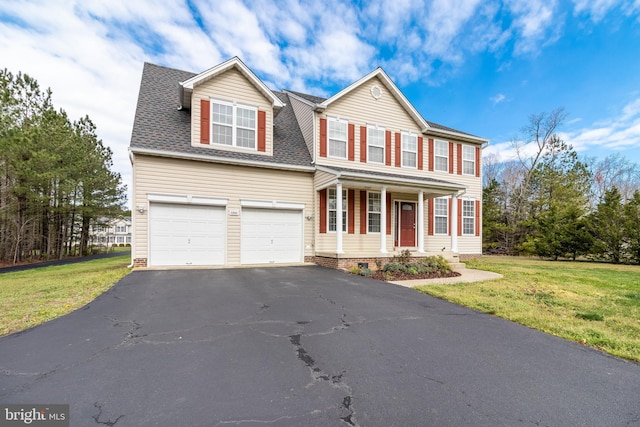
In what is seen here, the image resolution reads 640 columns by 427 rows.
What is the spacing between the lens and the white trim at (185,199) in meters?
10.0

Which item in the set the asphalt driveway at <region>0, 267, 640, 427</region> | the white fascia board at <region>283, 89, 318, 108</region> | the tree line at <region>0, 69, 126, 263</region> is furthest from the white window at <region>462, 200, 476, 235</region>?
the tree line at <region>0, 69, 126, 263</region>

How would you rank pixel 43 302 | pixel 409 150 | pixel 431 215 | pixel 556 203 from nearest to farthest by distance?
pixel 43 302 → pixel 409 150 → pixel 431 215 → pixel 556 203

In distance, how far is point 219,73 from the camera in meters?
11.4

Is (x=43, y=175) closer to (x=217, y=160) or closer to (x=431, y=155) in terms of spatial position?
(x=217, y=160)

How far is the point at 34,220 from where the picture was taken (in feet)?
71.1

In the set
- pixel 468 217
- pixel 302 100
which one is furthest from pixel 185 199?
pixel 468 217

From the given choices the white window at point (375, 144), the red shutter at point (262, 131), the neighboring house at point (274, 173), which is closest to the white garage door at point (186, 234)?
the neighboring house at point (274, 173)

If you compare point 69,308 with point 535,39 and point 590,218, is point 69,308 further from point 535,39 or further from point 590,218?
point 535,39

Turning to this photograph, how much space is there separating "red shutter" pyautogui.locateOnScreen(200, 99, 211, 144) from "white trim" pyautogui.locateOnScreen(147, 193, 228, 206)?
2.21m

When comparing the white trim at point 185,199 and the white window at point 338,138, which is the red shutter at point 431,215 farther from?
the white trim at point 185,199

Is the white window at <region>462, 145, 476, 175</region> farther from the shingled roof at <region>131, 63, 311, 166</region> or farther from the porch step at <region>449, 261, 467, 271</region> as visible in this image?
the shingled roof at <region>131, 63, 311, 166</region>

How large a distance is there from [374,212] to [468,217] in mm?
6452

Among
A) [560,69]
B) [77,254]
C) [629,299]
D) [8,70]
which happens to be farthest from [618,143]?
[77,254]

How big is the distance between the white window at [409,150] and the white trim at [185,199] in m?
8.86
